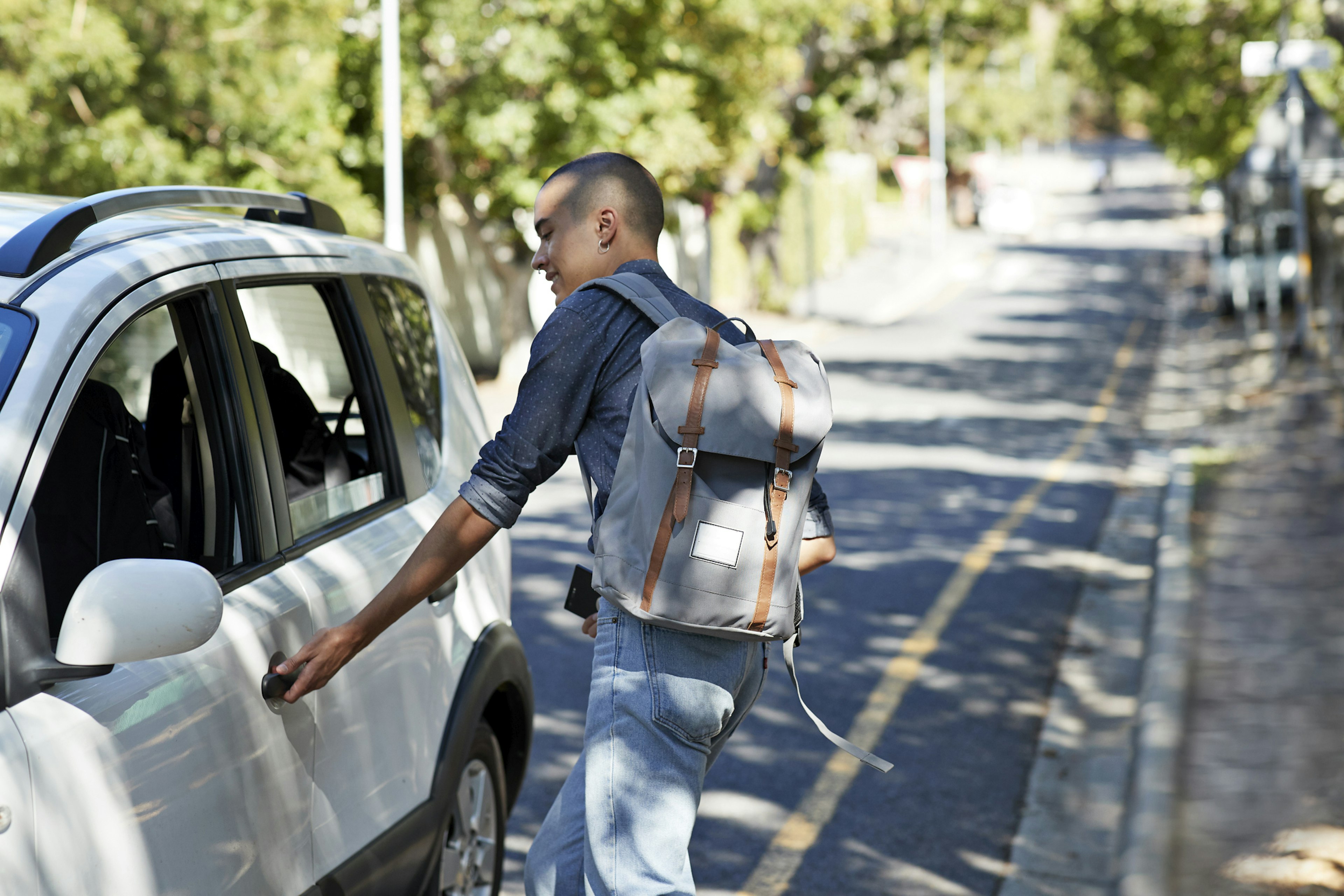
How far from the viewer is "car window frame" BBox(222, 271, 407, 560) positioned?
2.83 metres

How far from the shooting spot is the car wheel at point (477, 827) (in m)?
3.63

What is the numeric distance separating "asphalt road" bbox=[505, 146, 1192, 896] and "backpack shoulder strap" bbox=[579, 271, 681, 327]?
257 cm

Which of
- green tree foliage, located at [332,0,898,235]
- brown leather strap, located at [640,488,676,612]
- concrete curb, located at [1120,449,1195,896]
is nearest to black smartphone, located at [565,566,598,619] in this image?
brown leather strap, located at [640,488,676,612]

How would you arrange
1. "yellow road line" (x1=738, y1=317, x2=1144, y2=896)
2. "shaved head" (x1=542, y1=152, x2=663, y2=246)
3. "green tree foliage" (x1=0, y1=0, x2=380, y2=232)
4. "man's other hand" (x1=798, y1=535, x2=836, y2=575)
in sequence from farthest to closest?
"green tree foliage" (x1=0, y1=0, x2=380, y2=232) < "yellow road line" (x1=738, y1=317, x2=1144, y2=896) < "man's other hand" (x1=798, y1=535, x2=836, y2=575) < "shaved head" (x1=542, y1=152, x2=663, y2=246)

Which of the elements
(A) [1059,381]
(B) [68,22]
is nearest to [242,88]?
(B) [68,22]

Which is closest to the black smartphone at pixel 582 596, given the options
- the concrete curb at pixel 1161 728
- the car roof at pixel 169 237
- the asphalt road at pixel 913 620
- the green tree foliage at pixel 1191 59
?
the car roof at pixel 169 237

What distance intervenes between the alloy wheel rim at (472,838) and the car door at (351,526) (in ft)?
1.05

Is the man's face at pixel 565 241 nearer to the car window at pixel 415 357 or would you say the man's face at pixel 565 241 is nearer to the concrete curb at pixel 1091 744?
the car window at pixel 415 357

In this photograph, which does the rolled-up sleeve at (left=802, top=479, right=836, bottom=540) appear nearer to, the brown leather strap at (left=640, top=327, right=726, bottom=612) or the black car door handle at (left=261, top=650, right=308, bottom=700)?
the brown leather strap at (left=640, top=327, right=726, bottom=612)

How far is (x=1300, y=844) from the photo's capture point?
4.48m

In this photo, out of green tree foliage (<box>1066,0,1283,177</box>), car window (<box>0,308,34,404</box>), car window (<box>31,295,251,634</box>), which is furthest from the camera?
green tree foliage (<box>1066,0,1283,177</box>)

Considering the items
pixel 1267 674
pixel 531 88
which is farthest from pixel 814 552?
pixel 531 88

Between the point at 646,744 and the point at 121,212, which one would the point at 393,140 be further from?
the point at 646,744

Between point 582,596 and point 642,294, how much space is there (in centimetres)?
70
